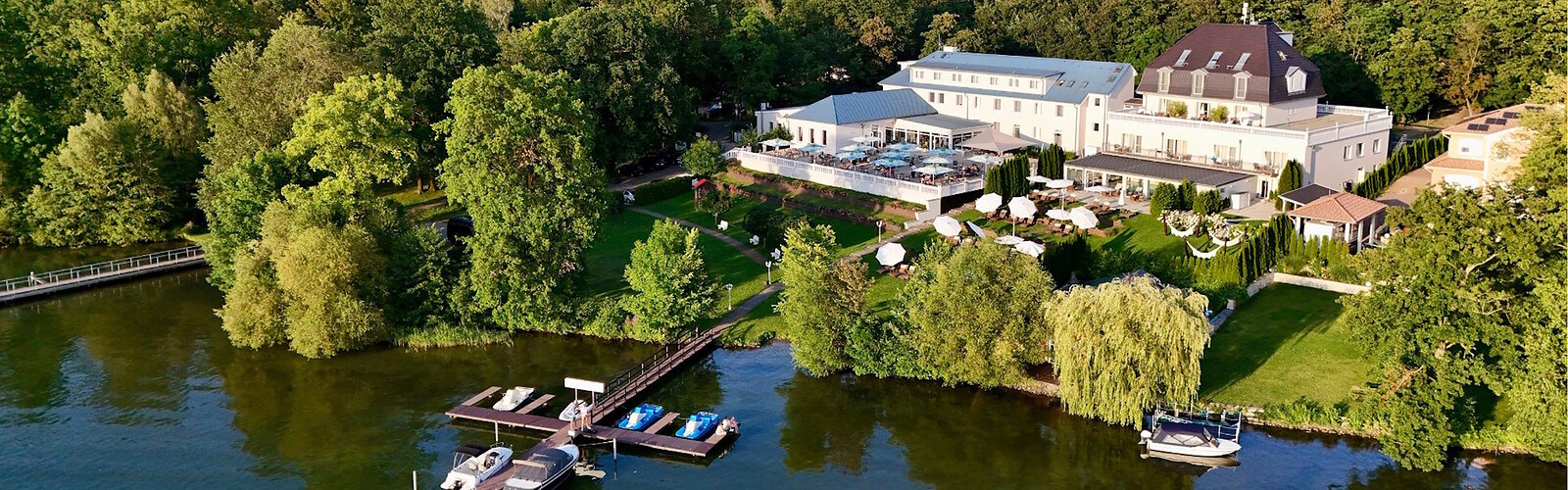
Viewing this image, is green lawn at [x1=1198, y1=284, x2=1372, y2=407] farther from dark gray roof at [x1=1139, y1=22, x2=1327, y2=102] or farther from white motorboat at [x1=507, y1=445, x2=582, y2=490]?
white motorboat at [x1=507, y1=445, x2=582, y2=490]

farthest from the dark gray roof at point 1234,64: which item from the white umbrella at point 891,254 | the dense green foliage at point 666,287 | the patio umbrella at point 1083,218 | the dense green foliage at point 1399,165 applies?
the dense green foliage at point 666,287

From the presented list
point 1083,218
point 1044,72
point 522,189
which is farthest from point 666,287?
point 1044,72

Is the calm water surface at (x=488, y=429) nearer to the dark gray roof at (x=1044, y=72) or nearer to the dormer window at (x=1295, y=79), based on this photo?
the dormer window at (x=1295, y=79)

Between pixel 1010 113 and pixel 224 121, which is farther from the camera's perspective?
pixel 1010 113

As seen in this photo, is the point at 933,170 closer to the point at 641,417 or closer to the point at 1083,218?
the point at 1083,218

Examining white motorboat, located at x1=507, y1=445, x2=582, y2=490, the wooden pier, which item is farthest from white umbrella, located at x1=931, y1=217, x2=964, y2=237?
white motorboat, located at x1=507, y1=445, x2=582, y2=490

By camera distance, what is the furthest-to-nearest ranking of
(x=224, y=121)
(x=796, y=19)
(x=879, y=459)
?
(x=796, y=19), (x=224, y=121), (x=879, y=459)

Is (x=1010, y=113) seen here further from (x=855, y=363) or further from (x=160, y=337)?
(x=160, y=337)

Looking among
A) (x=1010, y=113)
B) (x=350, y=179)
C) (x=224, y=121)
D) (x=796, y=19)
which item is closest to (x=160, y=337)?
(x=350, y=179)
